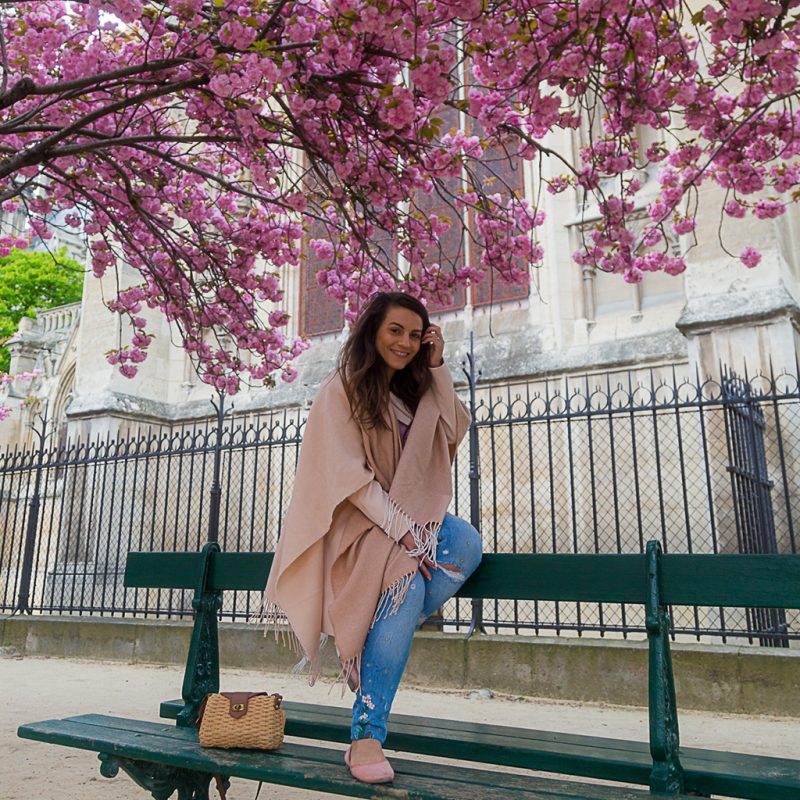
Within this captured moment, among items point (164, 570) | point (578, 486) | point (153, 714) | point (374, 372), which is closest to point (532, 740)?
point (374, 372)

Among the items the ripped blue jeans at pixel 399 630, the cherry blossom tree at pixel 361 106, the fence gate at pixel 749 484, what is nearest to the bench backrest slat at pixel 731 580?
the ripped blue jeans at pixel 399 630

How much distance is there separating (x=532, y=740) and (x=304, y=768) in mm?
744

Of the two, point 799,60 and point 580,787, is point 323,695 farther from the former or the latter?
point 799,60

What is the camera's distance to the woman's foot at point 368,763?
6.80 feet

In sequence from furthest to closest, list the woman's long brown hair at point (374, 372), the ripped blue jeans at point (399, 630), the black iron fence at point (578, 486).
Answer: the black iron fence at point (578, 486)
the woman's long brown hair at point (374, 372)
the ripped blue jeans at point (399, 630)

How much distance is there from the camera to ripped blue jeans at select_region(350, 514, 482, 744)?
2.21 metres

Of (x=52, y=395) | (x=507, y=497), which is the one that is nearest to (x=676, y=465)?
(x=507, y=497)

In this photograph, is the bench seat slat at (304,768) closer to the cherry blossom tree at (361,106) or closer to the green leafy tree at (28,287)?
the cherry blossom tree at (361,106)

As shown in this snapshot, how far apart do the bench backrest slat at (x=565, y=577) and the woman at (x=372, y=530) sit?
91 millimetres

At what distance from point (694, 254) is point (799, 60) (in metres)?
4.28

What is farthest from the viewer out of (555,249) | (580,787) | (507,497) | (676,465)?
(555,249)

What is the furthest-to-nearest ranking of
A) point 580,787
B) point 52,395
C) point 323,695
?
1. point 52,395
2. point 323,695
3. point 580,787

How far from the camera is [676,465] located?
31.1ft

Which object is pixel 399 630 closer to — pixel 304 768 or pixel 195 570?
pixel 304 768
